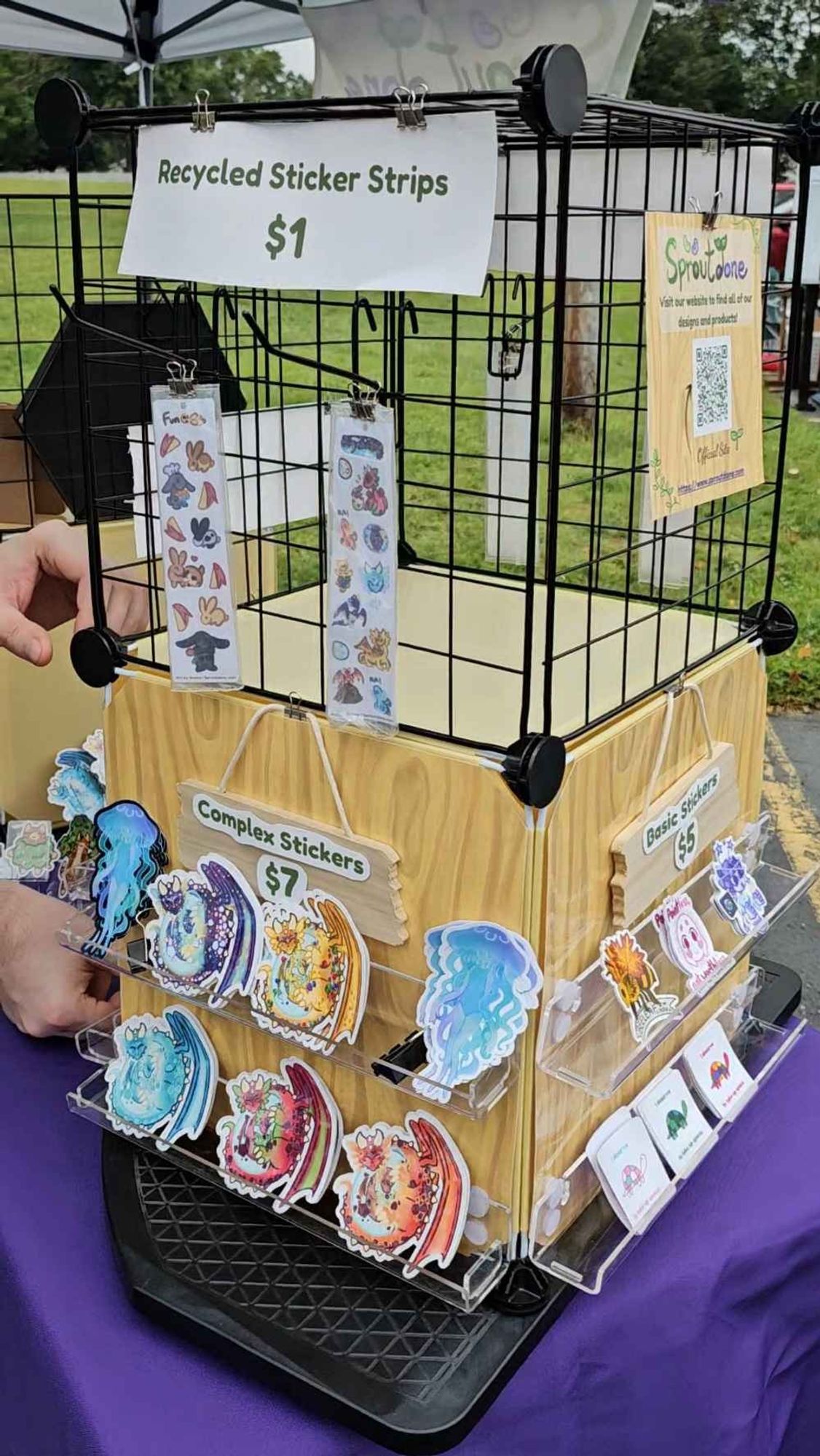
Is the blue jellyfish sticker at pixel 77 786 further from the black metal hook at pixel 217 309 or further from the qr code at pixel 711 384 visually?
the qr code at pixel 711 384

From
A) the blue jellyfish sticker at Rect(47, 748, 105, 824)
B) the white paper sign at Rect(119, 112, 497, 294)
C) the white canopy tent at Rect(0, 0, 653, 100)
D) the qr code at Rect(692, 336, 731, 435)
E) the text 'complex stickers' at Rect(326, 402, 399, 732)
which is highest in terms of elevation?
the white canopy tent at Rect(0, 0, 653, 100)

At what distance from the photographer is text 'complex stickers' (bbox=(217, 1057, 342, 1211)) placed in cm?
85

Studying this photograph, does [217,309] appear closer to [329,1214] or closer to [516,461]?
[516,461]

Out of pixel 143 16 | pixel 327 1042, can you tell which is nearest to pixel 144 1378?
pixel 327 1042

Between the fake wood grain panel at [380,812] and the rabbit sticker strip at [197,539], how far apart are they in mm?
35

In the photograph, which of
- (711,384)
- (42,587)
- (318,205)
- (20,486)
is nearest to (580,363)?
(20,486)

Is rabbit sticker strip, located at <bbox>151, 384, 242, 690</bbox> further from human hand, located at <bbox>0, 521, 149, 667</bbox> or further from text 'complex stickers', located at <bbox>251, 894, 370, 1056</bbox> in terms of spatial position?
human hand, located at <bbox>0, 521, 149, 667</bbox>

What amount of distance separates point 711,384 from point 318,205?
0.28 meters

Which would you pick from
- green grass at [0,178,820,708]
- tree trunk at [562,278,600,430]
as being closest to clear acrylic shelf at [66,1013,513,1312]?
green grass at [0,178,820,708]

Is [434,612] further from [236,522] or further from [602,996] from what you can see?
[602,996]

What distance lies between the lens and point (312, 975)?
0.80 metres

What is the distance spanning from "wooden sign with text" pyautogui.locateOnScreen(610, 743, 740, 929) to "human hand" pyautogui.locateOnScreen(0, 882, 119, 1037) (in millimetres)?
484

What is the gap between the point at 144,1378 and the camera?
77 cm

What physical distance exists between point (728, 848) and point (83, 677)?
502 mm
